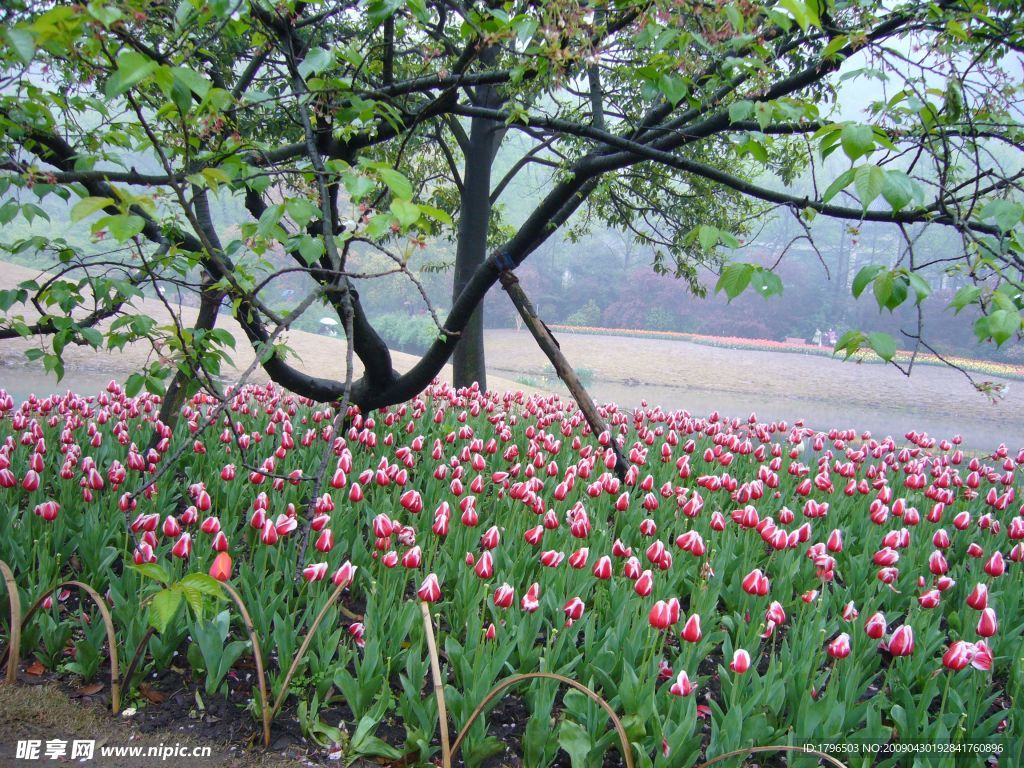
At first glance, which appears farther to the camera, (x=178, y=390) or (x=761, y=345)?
(x=761, y=345)

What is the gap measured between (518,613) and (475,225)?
6671 mm

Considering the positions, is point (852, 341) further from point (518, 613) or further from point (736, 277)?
point (518, 613)

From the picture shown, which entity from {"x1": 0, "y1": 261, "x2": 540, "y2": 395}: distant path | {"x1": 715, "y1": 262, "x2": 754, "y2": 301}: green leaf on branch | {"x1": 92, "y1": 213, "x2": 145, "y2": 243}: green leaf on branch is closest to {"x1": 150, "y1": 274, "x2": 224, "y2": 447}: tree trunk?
{"x1": 92, "y1": 213, "x2": 145, "y2": 243}: green leaf on branch

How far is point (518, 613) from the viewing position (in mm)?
2756

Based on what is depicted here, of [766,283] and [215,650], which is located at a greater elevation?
[766,283]

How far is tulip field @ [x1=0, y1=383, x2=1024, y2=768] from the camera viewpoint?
7.34 feet

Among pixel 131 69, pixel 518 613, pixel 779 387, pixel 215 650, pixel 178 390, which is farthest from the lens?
pixel 779 387

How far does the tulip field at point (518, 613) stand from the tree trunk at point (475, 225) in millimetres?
4117

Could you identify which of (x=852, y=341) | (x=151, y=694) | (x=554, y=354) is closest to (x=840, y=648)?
(x=852, y=341)

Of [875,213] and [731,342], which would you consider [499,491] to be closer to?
[875,213]

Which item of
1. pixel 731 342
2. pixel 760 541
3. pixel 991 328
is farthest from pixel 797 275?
pixel 991 328

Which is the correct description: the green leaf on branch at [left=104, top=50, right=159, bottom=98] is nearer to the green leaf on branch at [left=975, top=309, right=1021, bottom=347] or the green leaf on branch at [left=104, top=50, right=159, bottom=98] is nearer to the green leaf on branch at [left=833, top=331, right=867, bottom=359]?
the green leaf on branch at [left=833, top=331, right=867, bottom=359]

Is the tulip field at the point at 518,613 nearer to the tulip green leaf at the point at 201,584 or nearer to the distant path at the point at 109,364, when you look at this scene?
the tulip green leaf at the point at 201,584

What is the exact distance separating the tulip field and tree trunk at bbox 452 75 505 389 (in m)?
4.12
